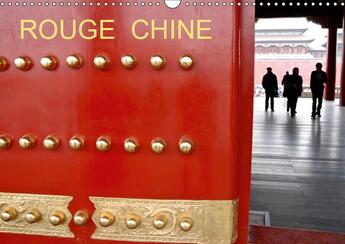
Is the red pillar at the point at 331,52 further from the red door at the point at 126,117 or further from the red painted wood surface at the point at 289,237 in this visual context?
the red door at the point at 126,117

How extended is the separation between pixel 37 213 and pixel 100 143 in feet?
0.89

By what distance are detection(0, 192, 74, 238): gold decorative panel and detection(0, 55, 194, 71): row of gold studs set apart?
34cm

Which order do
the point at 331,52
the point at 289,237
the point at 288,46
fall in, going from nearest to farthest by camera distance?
the point at 289,237, the point at 331,52, the point at 288,46

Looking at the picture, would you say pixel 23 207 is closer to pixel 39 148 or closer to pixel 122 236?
pixel 39 148

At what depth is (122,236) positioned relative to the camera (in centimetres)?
115

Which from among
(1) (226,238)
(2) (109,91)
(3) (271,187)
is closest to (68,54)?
(2) (109,91)

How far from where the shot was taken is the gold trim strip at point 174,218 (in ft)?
3.63

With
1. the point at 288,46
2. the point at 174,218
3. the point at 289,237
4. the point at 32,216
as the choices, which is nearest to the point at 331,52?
the point at 288,46

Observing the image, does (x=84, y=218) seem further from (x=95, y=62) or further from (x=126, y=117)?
(x=95, y=62)

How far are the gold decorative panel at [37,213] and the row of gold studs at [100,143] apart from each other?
0.46ft

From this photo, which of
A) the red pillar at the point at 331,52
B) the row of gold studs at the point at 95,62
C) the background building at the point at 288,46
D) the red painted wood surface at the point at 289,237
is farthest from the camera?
the background building at the point at 288,46

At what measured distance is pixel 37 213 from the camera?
116cm

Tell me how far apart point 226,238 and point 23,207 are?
0.54m

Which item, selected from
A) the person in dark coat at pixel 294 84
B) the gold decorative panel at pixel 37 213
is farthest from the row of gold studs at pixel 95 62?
the person in dark coat at pixel 294 84
